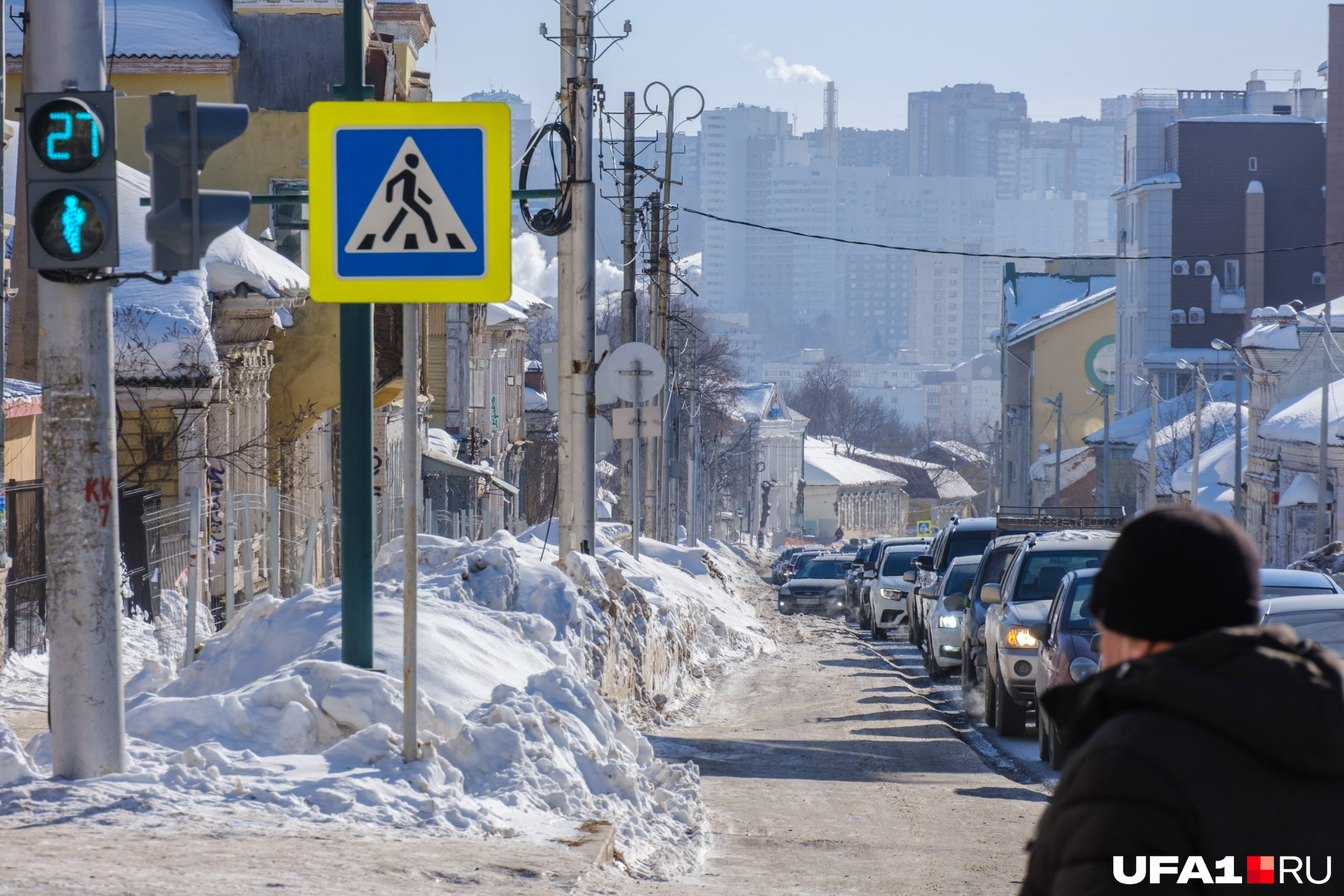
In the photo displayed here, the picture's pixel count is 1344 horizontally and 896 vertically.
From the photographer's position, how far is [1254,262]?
3610 inches

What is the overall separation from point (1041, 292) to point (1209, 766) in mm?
104010

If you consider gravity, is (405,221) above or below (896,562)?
above

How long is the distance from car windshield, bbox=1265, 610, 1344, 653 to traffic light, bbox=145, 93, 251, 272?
6487 millimetres

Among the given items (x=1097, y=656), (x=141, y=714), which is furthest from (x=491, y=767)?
(x=1097, y=656)

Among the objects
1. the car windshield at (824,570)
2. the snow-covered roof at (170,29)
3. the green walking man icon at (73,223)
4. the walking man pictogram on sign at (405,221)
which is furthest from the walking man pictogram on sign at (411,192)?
the car windshield at (824,570)

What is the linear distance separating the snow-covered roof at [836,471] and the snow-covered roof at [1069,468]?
47.7 metres

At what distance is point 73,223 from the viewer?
24.9 ft

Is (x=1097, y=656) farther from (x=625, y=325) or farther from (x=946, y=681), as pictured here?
(x=625, y=325)

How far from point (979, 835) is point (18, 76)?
783 inches

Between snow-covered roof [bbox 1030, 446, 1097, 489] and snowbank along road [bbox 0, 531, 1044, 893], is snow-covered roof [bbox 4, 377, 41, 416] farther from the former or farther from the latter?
snow-covered roof [bbox 1030, 446, 1097, 489]

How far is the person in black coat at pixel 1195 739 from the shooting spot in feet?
8.52

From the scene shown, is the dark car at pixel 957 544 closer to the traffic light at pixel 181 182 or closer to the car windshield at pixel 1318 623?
the car windshield at pixel 1318 623

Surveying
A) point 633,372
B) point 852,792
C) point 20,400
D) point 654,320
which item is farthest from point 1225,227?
point 852,792

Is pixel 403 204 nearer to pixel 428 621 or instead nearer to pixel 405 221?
pixel 405 221
